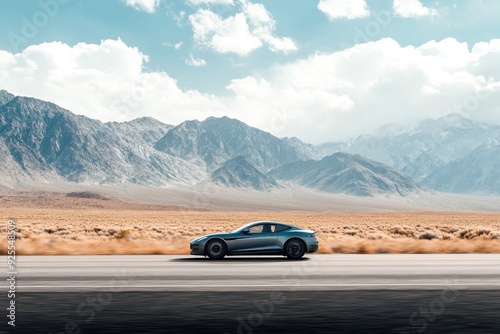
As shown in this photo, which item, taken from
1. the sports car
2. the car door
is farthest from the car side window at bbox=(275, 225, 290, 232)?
the car door

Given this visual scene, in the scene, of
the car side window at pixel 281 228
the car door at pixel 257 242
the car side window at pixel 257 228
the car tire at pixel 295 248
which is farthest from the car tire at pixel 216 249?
the car tire at pixel 295 248

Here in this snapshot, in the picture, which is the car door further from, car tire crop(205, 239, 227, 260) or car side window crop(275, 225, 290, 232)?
car tire crop(205, 239, 227, 260)

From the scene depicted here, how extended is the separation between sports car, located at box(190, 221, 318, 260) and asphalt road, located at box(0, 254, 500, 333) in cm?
48

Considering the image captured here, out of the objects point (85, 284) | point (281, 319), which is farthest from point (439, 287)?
point (85, 284)

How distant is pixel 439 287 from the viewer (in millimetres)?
12875

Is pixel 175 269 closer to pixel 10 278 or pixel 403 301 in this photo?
pixel 10 278

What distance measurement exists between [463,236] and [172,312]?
30909 millimetres

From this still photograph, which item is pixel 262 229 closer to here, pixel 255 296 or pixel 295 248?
pixel 295 248

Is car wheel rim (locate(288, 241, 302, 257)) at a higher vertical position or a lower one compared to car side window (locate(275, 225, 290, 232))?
lower

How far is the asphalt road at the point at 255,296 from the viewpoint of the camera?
350 inches

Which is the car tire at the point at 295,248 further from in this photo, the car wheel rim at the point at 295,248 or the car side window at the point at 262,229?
the car side window at the point at 262,229

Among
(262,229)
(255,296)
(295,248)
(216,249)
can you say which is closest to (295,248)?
(295,248)

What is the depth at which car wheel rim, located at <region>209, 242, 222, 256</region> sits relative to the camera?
61.2 ft

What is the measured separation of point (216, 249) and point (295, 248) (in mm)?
2158
